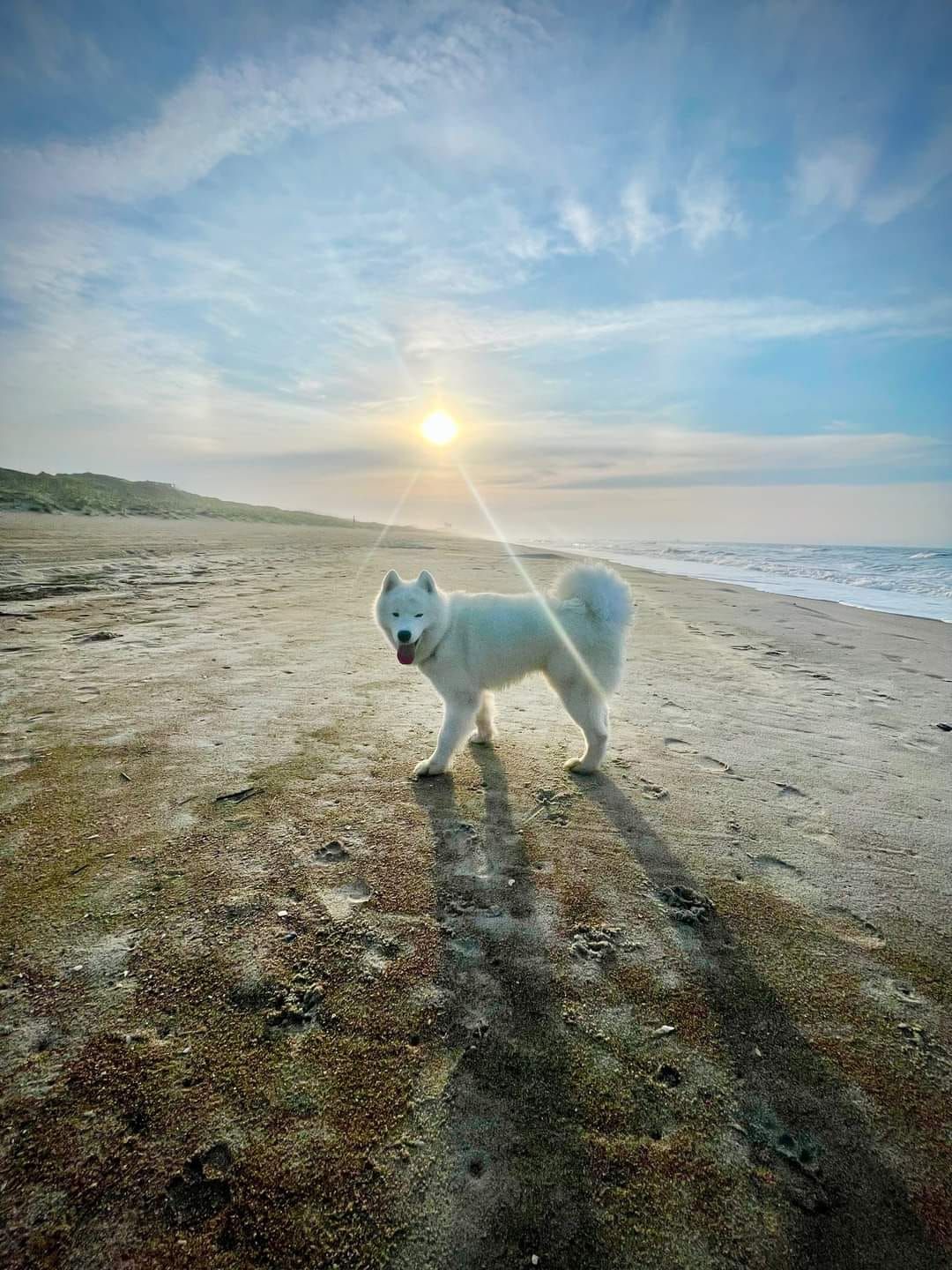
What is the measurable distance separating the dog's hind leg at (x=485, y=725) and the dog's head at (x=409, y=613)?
2.23ft

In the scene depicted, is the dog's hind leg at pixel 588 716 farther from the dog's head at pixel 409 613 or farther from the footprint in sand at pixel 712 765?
the dog's head at pixel 409 613

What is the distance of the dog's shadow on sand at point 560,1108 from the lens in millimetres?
1221

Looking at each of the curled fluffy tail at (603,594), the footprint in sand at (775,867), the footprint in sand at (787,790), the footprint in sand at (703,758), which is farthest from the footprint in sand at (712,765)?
the curled fluffy tail at (603,594)

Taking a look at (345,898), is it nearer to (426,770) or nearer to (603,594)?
(426,770)

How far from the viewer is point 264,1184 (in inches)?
50.0

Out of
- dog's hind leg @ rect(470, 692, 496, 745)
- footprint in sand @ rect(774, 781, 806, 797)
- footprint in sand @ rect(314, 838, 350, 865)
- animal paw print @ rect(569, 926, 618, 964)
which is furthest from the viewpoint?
dog's hind leg @ rect(470, 692, 496, 745)

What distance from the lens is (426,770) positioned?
338cm

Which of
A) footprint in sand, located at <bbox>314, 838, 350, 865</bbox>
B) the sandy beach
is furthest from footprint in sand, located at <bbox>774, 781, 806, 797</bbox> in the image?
footprint in sand, located at <bbox>314, 838, 350, 865</bbox>

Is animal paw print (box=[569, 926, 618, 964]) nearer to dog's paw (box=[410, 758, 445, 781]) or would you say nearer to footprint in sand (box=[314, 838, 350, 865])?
footprint in sand (box=[314, 838, 350, 865])

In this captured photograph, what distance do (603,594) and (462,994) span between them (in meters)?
2.65

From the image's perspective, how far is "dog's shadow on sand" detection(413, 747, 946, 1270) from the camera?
1.22 metres

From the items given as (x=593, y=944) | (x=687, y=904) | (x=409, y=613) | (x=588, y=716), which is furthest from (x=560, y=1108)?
(x=409, y=613)

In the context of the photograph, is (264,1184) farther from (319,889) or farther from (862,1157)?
(862,1157)

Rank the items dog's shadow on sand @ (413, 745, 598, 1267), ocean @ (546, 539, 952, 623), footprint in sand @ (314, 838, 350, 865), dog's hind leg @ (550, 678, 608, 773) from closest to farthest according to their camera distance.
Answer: dog's shadow on sand @ (413, 745, 598, 1267) → footprint in sand @ (314, 838, 350, 865) → dog's hind leg @ (550, 678, 608, 773) → ocean @ (546, 539, 952, 623)
